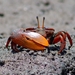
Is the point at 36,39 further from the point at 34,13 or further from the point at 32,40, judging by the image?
the point at 34,13

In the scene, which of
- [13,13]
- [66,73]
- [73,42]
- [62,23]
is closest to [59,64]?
[66,73]

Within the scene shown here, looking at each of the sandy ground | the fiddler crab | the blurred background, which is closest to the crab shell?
the fiddler crab

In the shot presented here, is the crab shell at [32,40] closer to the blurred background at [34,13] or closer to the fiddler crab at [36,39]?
the fiddler crab at [36,39]

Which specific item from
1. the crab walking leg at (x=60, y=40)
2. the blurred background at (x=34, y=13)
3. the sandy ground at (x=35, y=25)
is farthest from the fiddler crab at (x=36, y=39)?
the blurred background at (x=34, y=13)

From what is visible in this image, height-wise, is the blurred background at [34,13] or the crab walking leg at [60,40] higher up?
the crab walking leg at [60,40]

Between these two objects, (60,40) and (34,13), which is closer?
(60,40)

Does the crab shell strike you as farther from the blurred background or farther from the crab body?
the blurred background

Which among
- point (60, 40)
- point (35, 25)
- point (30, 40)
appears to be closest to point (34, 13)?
point (35, 25)

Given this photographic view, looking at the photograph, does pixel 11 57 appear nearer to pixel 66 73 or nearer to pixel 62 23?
pixel 66 73
